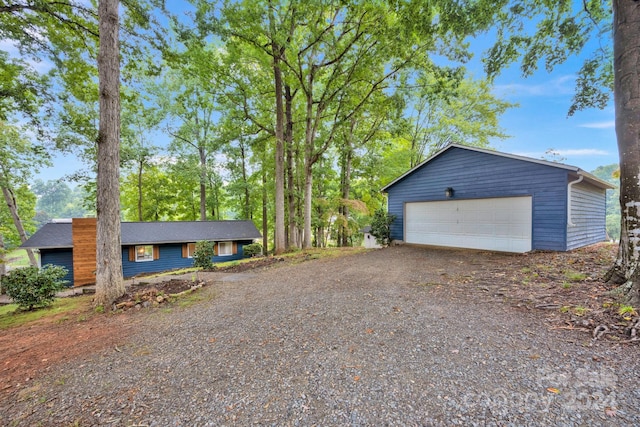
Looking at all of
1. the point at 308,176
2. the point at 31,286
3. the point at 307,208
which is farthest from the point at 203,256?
the point at 308,176

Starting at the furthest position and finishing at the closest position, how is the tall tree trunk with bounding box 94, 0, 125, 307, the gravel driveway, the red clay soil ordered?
the tall tree trunk with bounding box 94, 0, 125, 307 < the red clay soil < the gravel driveway

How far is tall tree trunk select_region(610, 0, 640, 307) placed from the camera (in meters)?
3.50

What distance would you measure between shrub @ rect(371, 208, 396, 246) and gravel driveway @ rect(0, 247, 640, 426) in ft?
22.8

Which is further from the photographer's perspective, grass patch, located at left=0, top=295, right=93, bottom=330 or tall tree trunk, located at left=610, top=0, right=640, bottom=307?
grass patch, located at left=0, top=295, right=93, bottom=330

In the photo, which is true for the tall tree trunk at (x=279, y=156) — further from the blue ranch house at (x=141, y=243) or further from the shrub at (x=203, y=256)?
the blue ranch house at (x=141, y=243)

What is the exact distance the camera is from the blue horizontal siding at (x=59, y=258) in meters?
11.9

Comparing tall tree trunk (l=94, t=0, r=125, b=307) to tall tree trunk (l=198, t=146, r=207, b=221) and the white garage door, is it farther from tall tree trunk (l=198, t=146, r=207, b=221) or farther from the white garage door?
tall tree trunk (l=198, t=146, r=207, b=221)

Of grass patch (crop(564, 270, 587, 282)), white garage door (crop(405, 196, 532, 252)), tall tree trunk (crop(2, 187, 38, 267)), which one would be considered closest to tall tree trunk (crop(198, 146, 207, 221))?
tall tree trunk (crop(2, 187, 38, 267))

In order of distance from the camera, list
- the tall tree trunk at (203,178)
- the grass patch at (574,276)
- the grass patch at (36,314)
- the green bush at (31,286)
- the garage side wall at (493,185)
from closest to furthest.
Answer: the grass patch at (36,314)
the grass patch at (574,276)
the green bush at (31,286)
the garage side wall at (493,185)
the tall tree trunk at (203,178)

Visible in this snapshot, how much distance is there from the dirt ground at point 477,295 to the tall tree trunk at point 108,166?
0.45 metres

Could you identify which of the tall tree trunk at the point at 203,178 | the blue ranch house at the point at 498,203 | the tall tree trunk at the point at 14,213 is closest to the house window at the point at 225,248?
the tall tree trunk at the point at 203,178

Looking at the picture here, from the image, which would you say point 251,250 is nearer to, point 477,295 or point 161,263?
point 161,263

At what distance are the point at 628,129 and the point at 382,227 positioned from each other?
24.7 ft

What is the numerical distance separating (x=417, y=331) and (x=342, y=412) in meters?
1.48
